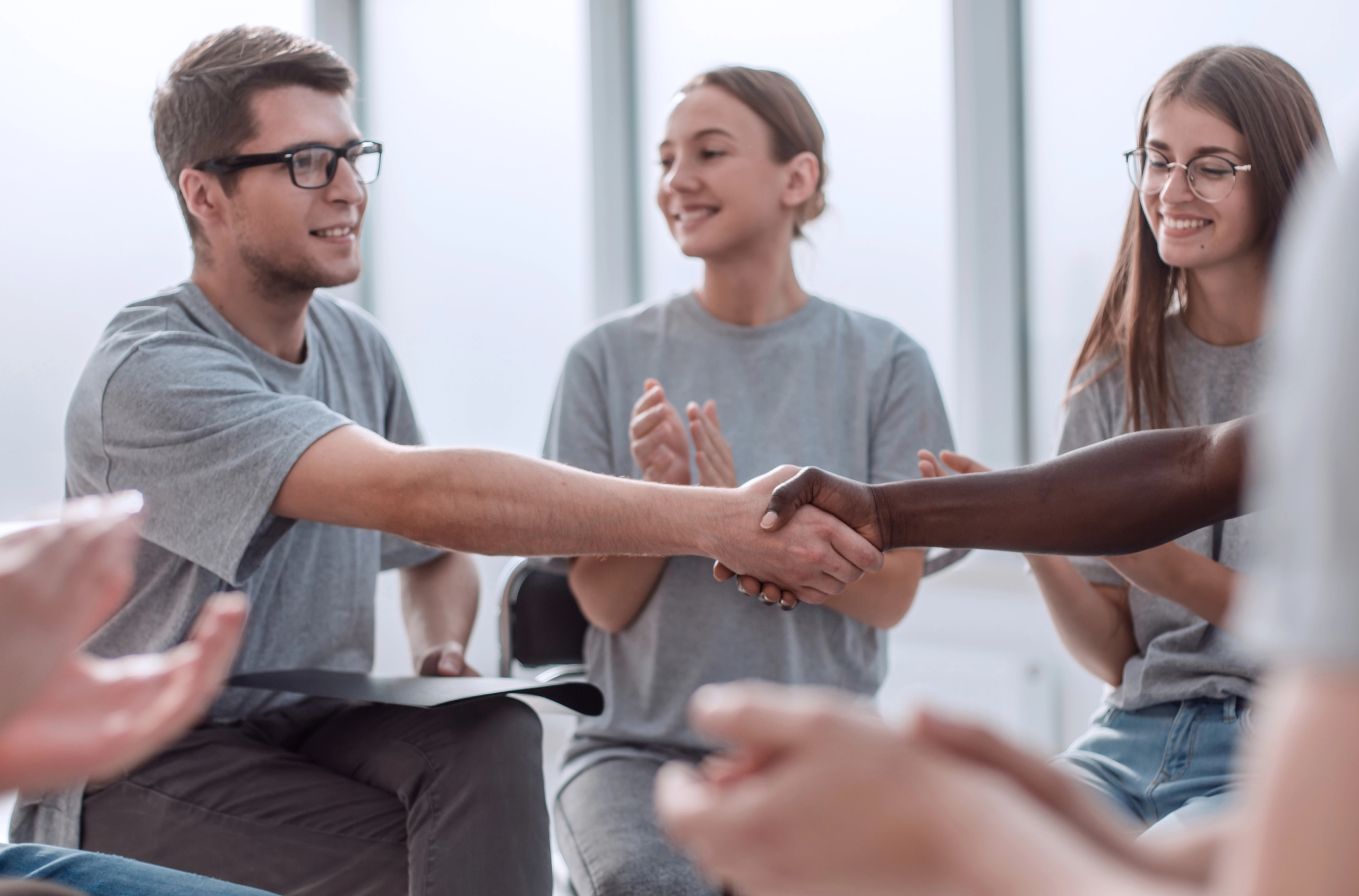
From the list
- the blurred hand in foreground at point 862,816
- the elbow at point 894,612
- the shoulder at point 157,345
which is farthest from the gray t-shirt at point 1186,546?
the shoulder at point 157,345

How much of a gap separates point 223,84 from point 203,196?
180mm

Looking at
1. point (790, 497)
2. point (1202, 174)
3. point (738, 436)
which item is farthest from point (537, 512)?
point (1202, 174)

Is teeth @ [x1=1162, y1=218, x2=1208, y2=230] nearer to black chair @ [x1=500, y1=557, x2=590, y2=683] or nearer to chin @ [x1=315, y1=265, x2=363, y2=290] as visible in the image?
black chair @ [x1=500, y1=557, x2=590, y2=683]

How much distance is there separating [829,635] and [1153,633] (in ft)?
1.69

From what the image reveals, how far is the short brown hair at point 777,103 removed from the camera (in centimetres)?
206

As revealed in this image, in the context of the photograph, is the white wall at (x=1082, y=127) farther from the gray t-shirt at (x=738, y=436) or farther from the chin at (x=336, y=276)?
the chin at (x=336, y=276)

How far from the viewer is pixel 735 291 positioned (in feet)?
6.81

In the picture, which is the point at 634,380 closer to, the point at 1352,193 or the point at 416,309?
the point at 1352,193

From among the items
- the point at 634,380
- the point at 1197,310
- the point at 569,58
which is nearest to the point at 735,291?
the point at 634,380

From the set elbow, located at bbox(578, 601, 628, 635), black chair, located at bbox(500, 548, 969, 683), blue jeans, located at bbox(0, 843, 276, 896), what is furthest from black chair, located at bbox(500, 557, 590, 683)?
blue jeans, located at bbox(0, 843, 276, 896)

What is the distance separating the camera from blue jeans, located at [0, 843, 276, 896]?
1128 mm

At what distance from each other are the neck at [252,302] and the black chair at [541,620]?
550mm

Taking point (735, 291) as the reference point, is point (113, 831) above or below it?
below

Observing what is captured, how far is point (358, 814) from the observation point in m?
1.46
